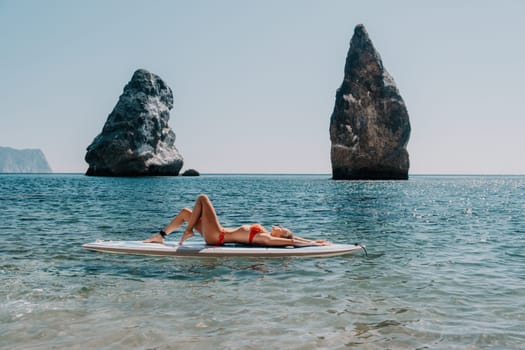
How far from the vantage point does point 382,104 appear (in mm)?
101312

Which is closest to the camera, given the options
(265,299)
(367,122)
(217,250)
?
(265,299)

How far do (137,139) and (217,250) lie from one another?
10665cm

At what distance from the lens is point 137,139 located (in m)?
113

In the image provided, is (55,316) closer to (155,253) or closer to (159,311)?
(159,311)

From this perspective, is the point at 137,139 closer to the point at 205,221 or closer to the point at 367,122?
the point at 367,122

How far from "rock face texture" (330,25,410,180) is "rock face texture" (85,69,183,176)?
45345 mm

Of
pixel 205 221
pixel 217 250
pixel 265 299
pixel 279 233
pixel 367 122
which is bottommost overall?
pixel 265 299

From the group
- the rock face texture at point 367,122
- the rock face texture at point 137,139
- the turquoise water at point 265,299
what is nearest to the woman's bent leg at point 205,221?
the turquoise water at point 265,299

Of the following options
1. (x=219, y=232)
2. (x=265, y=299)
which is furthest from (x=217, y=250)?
(x=265, y=299)

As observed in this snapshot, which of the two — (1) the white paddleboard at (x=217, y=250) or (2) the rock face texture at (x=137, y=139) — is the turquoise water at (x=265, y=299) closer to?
(1) the white paddleboard at (x=217, y=250)

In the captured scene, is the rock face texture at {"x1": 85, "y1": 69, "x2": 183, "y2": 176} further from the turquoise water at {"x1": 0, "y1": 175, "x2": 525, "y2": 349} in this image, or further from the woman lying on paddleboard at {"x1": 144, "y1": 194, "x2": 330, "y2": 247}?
the woman lying on paddleboard at {"x1": 144, "y1": 194, "x2": 330, "y2": 247}

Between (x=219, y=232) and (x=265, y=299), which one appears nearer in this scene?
(x=265, y=299)

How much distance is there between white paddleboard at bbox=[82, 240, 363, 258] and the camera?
11062 mm

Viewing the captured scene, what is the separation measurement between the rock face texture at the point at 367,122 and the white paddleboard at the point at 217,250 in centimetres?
8775
